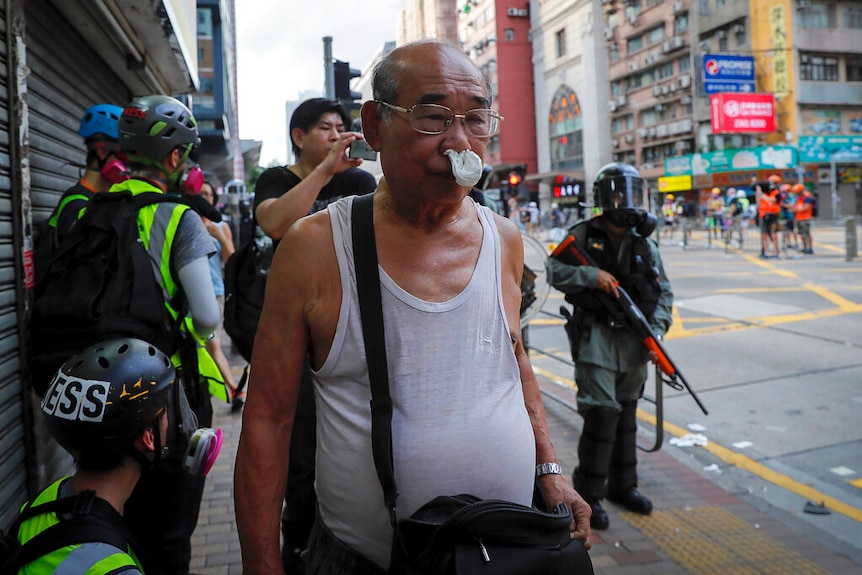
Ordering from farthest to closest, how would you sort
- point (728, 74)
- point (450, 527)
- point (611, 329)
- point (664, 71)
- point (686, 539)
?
point (664, 71)
point (728, 74)
point (611, 329)
point (686, 539)
point (450, 527)

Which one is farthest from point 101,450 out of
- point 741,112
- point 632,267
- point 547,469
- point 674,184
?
point 674,184

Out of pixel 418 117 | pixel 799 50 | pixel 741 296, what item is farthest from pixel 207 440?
pixel 799 50

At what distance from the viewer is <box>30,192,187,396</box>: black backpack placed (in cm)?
259

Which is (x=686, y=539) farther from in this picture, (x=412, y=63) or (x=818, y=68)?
(x=818, y=68)

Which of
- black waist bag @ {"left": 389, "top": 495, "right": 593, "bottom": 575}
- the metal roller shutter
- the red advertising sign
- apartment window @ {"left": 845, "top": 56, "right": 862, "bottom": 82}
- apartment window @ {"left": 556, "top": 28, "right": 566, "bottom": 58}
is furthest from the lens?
apartment window @ {"left": 556, "top": 28, "right": 566, "bottom": 58}

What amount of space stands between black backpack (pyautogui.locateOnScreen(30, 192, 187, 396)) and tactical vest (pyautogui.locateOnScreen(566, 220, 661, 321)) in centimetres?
251

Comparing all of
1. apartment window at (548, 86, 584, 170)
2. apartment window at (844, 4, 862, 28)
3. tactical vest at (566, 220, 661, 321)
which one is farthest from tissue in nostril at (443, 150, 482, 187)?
apartment window at (548, 86, 584, 170)

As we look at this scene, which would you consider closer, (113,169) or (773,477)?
(113,169)

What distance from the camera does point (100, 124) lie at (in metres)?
3.71

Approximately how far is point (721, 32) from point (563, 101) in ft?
47.3

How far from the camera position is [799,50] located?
4350cm

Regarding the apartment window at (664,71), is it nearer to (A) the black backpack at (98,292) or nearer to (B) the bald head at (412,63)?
(A) the black backpack at (98,292)

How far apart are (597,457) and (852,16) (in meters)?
51.7

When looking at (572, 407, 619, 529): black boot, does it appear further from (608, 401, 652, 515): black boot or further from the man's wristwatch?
the man's wristwatch
